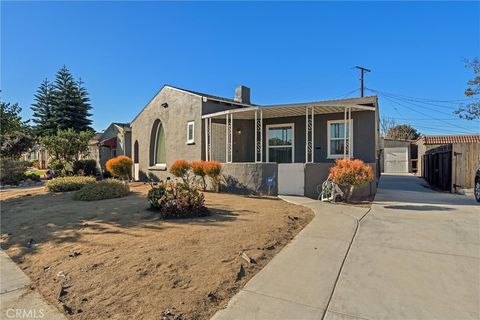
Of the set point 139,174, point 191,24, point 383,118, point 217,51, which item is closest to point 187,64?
point 217,51

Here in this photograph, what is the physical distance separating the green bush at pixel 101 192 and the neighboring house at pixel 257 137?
161 inches

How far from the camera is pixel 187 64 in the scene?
15.8 m

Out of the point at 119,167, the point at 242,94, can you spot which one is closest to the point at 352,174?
the point at 242,94

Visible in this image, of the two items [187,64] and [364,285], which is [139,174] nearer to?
[187,64]

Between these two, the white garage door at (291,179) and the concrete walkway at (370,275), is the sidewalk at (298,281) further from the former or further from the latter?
the white garage door at (291,179)

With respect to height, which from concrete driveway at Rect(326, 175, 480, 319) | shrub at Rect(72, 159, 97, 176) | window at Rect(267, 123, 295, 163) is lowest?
concrete driveway at Rect(326, 175, 480, 319)

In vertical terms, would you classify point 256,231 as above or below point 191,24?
below

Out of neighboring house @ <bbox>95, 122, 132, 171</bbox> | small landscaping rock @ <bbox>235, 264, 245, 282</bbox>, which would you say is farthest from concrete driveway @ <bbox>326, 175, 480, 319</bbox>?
neighboring house @ <bbox>95, 122, 132, 171</bbox>

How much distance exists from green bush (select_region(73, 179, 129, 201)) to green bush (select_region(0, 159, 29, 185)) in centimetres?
1043

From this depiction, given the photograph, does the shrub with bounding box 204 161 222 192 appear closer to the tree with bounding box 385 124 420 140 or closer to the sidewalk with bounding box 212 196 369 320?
the sidewalk with bounding box 212 196 369 320

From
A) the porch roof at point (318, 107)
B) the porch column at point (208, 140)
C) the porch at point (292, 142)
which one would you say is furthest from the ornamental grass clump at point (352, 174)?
the porch column at point (208, 140)

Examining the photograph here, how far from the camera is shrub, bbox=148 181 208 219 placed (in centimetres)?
662

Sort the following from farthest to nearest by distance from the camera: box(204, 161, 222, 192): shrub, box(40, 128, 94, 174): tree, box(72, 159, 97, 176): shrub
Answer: box(72, 159, 97, 176): shrub, box(40, 128, 94, 174): tree, box(204, 161, 222, 192): shrub

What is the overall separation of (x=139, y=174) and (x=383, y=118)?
51.7 m
